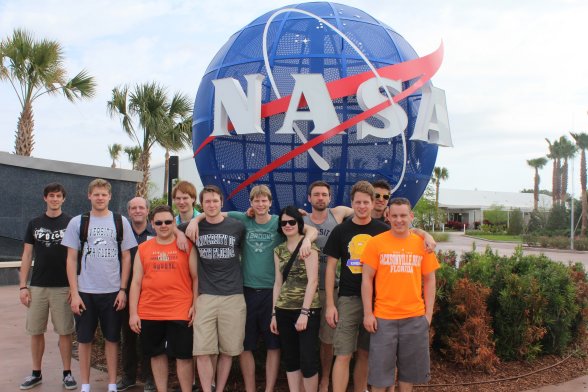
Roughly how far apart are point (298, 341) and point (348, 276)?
598mm

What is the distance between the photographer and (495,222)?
52469 mm

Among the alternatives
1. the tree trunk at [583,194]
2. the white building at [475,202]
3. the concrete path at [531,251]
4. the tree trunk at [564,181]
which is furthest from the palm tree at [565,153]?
the concrete path at [531,251]

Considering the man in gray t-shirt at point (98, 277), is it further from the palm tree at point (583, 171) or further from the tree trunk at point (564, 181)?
the tree trunk at point (564, 181)

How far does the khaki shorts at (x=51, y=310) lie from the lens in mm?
4574

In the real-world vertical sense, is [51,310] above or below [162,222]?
below

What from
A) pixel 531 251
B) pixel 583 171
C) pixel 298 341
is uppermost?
pixel 583 171

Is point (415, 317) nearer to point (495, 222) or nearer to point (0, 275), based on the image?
point (0, 275)

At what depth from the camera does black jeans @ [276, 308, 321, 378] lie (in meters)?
3.86

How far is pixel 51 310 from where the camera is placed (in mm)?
4609

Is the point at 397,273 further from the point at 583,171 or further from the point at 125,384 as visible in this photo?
the point at 583,171

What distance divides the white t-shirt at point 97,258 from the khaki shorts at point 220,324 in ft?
2.56

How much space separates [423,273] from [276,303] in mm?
1036

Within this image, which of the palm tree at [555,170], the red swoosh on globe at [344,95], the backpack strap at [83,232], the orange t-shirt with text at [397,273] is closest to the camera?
the orange t-shirt with text at [397,273]

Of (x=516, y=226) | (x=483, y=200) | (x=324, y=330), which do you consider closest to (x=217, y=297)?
(x=324, y=330)
